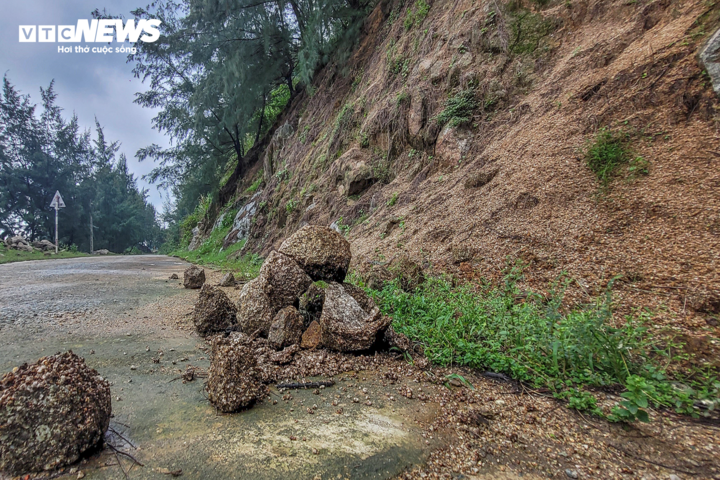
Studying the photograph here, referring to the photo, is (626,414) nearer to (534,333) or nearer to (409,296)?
(534,333)

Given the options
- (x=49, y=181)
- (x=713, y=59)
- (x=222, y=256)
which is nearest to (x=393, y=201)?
(x=713, y=59)

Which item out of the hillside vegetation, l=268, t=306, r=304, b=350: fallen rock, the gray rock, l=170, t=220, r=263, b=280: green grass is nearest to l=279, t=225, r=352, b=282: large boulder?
l=268, t=306, r=304, b=350: fallen rock

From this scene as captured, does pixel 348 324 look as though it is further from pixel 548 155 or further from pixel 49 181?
pixel 49 181

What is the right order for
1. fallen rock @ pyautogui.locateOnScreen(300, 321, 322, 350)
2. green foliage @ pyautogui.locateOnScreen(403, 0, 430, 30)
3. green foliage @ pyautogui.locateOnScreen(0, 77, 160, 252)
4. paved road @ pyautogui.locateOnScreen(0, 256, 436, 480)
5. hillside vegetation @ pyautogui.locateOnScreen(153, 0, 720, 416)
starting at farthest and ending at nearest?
green foliage @ pyautogui.locateOnScreen(0, 77, 160, 252) < green foliage @ pyautogui.locateOnScreen(403, 0, 430, 30) < fallen rock @ pyautogui.locateOnScreen(300, 321, 322, 350) < hillside vegetation @ pyautogui.locateOnScreen(153, 0, 720, 416) < paved road @ pyautogui.locateOnScreen(0, 256, 436, 480)

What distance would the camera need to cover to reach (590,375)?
2475 mm

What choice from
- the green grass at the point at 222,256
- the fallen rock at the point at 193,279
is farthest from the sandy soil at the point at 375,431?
the green grass at the point at 222,256

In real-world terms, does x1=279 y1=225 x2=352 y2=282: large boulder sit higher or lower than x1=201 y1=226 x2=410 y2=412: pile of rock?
higher

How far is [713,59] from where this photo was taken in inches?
159

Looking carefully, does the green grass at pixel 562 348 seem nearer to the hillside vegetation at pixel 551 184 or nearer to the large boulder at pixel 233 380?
the hillside vegetation at pixel 551 184

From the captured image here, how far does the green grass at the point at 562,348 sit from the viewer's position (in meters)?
2.23

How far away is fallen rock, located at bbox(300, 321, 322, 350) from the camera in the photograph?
3395 millimetres

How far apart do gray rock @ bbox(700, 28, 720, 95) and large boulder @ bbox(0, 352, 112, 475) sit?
6756mm

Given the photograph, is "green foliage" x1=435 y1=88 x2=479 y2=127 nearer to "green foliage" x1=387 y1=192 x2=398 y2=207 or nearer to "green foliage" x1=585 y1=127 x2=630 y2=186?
"green foliage" x1=387 y1=192 x2=398 y2=207

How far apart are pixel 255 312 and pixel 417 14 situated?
1009 centimetres
